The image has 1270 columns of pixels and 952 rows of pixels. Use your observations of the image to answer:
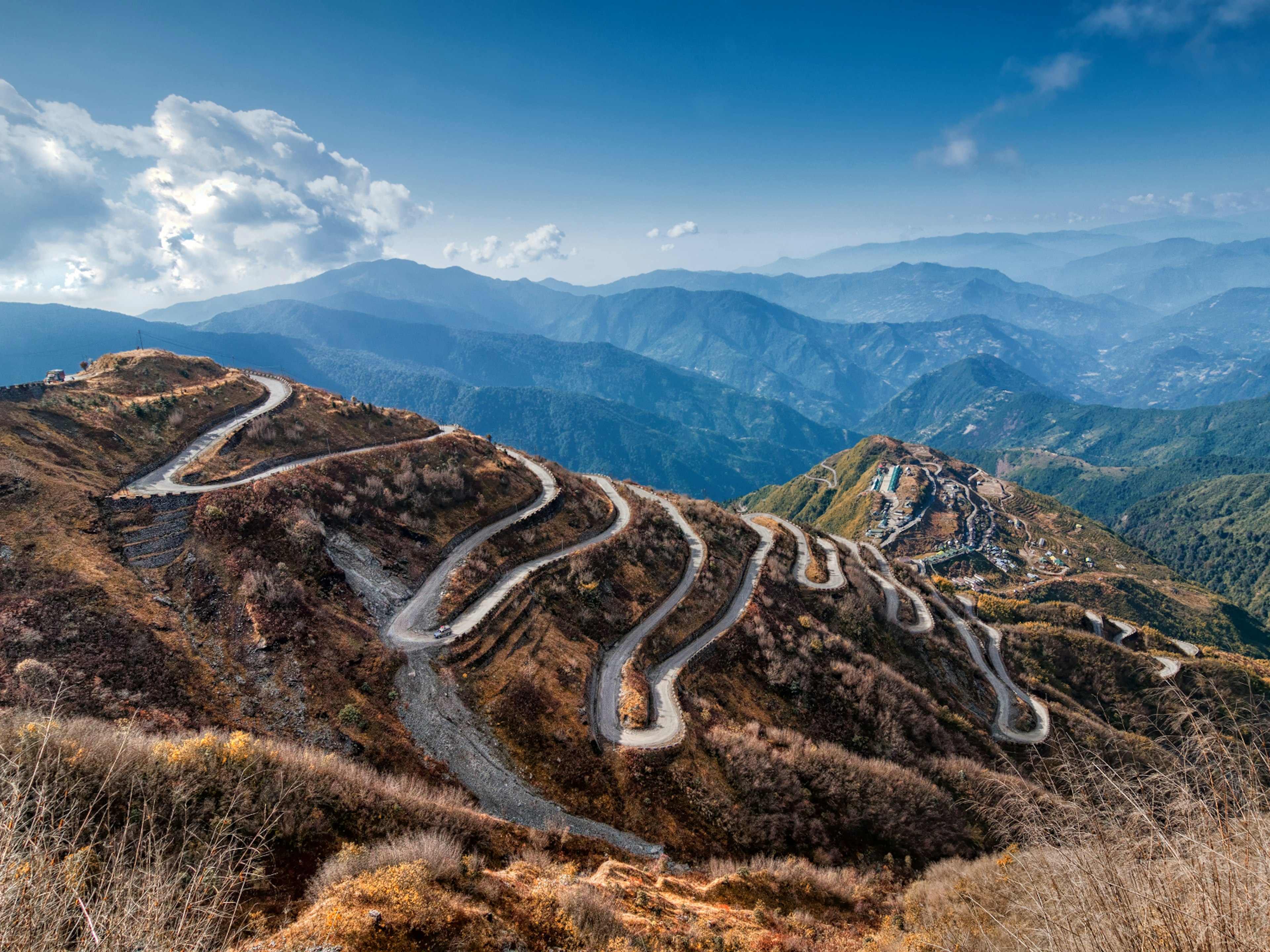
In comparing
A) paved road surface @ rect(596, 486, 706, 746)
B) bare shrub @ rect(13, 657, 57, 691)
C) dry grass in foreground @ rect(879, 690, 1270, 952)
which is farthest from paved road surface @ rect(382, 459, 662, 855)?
dry grass in foreground @ rect(879, 690, 1270, 952)

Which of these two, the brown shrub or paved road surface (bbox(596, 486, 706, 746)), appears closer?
the brown shrub

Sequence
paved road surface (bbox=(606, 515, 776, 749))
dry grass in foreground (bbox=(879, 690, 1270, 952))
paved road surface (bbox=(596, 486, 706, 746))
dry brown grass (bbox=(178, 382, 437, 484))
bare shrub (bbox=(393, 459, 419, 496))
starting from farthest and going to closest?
bare shrub (bbox=(393, 459, 419, 496)), dry brown grass (bbox=(178, 382, 437, 484)), paved road surface (bbox=(596, 486, 706, 746)), paved road surface (bbox=(606, 515, 776, 749)), dry grass in foreground (bbox=(879, 690, 1270, 952))

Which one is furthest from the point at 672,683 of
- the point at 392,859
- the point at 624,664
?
the point at 392,859

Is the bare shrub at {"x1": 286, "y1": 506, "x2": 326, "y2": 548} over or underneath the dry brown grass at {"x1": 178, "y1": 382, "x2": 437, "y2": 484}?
underneath

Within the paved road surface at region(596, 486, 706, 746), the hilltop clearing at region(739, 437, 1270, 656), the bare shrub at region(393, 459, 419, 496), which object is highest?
the bare shrub at region(393, 459, 419, 496)

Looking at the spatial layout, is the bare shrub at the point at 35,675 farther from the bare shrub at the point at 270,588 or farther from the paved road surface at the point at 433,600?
the paved road surface at the point at 433,600

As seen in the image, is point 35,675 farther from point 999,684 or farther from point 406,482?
point 999,684

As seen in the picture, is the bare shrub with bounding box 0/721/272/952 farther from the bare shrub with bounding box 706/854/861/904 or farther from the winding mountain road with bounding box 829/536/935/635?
the winding mountain road with bounding box 829/536/935/635

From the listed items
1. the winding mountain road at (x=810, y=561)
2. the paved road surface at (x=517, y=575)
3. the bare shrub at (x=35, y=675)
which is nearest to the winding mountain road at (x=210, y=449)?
the bare shrub at (x=35, y=675)
